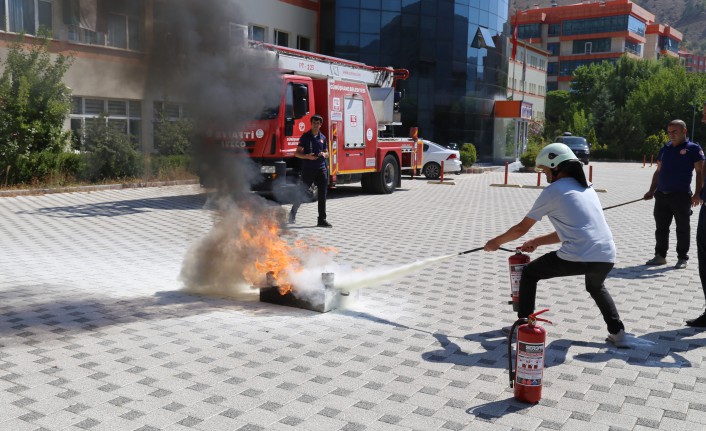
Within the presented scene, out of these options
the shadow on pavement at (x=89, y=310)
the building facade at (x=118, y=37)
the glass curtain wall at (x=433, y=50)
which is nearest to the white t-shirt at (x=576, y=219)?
the shadow on pavement at (x=89, y=310)

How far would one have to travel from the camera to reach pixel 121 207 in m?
14.5

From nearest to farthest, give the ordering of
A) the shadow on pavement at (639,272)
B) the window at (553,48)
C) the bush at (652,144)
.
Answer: the shadow on pavement at (639,272) → the bush at (652,144) → the window at (553,48)

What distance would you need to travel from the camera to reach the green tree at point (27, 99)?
655 inches

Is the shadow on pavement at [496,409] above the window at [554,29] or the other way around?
the other way around

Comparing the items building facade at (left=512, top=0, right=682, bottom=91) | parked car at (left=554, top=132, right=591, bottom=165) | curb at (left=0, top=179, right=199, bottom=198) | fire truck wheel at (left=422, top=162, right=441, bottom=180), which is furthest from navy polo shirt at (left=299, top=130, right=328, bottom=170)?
building facade at (left=512, top=0, right=682, bottom=91)

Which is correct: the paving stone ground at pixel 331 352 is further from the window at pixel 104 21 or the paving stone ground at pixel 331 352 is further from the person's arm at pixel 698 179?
the window at pixel 104 21

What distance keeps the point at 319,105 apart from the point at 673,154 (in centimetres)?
878

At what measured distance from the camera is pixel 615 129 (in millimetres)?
56938

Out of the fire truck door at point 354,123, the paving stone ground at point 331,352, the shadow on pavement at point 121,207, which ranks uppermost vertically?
the fire truck door at point 354,123

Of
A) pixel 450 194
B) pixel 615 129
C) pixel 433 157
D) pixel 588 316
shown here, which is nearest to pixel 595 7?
pixel 615 129

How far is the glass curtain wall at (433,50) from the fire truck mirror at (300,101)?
20.5 metres

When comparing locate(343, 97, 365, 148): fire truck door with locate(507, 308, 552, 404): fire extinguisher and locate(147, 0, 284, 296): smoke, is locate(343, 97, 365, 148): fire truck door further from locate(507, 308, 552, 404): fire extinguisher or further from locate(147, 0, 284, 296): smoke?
locate(507, 308, 552, 404): fire extinguisher

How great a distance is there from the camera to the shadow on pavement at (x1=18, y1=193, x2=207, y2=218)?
13.4 meters

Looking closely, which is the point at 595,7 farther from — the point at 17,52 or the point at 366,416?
the point at 366,416
